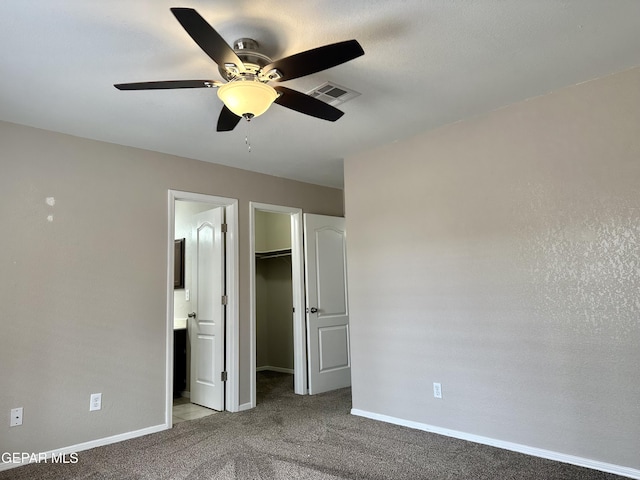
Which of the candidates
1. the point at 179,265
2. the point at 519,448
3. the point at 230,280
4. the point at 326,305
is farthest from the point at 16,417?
the point at 519,448

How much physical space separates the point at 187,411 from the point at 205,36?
12.2 feet


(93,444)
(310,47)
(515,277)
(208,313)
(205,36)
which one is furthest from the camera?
(208,313)

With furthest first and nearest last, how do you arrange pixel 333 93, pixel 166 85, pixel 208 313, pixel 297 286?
1. pixel 297 286
2. pixel 208 313
3. pixel 333 93
4. pixel 166 85

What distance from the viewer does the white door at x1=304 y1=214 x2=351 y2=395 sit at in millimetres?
4766

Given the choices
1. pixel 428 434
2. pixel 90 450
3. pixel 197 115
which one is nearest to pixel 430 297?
pixel 428 434

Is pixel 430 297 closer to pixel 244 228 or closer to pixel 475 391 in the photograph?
pixel 475 391

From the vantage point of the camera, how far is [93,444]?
322cm

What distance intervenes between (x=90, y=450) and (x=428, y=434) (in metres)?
2.60

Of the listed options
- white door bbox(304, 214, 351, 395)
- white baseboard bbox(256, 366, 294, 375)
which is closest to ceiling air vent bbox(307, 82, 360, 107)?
white door bbox(304, 214, 351, 395)

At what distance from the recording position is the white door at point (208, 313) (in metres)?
4.25

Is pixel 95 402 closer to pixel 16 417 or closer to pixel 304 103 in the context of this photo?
pixel 16 417

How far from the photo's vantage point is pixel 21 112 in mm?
2961

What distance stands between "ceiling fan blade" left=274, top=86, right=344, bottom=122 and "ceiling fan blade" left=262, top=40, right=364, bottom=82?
5.8 inches

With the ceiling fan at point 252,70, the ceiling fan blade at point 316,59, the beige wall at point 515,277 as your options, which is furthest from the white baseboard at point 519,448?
the ceiling fan blade at point 316,59
